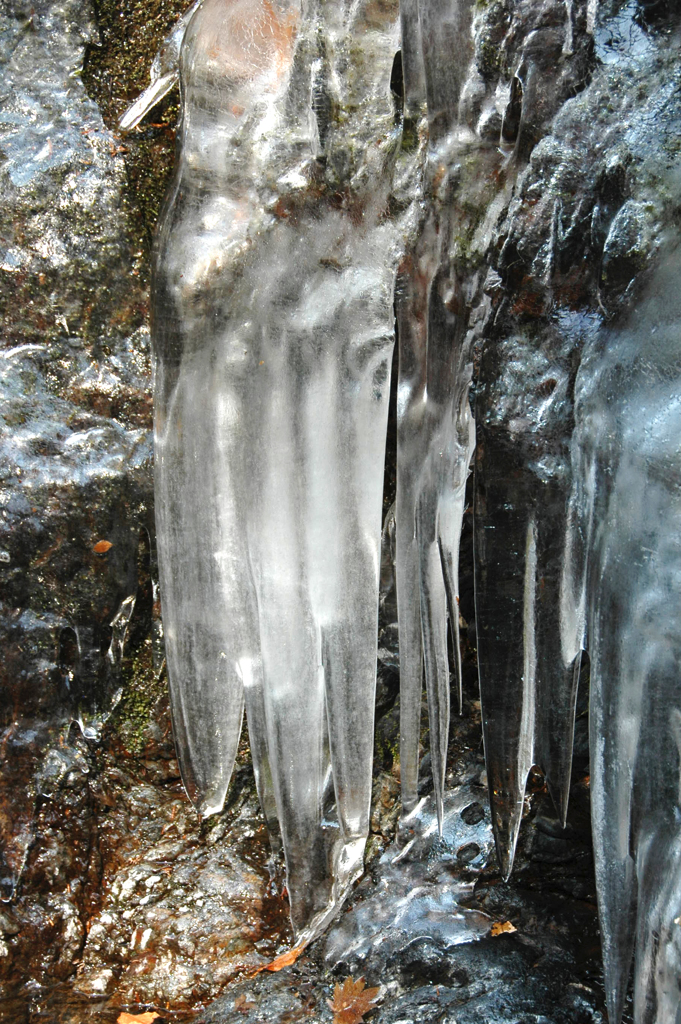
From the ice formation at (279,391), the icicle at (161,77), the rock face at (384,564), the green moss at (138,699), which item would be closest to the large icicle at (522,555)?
the rock face at (384,564)

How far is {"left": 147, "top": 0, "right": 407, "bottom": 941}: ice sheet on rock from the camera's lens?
6.27 ft

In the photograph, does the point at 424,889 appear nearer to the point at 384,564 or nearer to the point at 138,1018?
the point at 138,1018

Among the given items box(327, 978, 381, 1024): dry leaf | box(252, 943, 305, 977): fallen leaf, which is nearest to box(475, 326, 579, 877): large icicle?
box(327, 978, 381, 1024): dry leaf

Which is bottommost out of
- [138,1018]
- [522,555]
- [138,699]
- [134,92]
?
[138,1018]

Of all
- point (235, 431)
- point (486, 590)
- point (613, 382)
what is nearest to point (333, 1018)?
point (486, 590)

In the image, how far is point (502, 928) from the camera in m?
2.24

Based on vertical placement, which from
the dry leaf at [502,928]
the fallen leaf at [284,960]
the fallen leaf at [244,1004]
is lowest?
the fallen leaf at [244,1004]

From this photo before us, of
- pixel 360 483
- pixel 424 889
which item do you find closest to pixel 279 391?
pixel 360 483

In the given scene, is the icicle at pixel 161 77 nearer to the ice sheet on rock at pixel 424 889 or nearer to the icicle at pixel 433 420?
the icicle at pixel 433 420

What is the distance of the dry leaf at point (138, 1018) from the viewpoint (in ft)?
6.90

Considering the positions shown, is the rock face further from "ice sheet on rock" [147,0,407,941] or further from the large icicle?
"ice sheet on rock" [147,0,407,941]

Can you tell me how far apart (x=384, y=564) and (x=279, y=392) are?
0.58 m

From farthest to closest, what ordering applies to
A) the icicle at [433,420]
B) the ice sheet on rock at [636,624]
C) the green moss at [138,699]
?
1. the green moss at [138,699]
2. the icicle at [433,420]
3. the ice sheet on rock at [636,624]

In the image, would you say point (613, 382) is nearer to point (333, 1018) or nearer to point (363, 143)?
point (363, 143)
